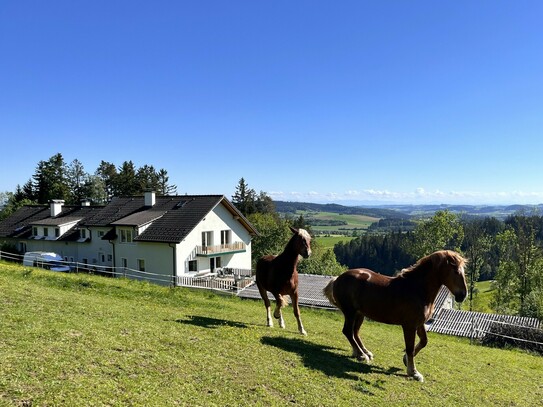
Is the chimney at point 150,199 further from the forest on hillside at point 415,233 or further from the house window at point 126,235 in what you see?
the forest on hillside at point 415,233

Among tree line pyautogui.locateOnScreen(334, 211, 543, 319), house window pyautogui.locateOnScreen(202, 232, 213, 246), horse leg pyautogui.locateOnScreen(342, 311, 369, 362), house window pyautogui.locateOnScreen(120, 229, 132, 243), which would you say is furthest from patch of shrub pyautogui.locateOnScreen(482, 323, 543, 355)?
house window pyautogui.locateOnScreen(120, 229, 132, 243)

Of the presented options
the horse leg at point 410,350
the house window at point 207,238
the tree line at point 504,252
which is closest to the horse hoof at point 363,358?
the horse leg at point 410,350

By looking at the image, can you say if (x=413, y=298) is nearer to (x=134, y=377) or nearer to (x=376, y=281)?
(x=376, y=281)

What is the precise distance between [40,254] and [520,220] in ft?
174

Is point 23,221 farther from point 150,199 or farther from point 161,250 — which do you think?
point 161,250

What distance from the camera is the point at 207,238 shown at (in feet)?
117

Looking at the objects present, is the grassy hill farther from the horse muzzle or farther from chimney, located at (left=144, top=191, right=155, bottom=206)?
chimney, located at (left=144, top=191, right=155, bottom=206)

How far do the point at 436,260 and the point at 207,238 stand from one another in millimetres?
29401

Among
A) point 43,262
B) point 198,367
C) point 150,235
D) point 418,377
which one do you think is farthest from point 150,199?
point 418,377

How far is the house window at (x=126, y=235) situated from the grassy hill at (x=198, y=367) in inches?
995

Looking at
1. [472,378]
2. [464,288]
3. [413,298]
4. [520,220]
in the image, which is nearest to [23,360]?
[413,298]

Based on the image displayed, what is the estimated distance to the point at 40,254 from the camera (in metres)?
35.4

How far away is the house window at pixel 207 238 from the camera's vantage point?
35.1m

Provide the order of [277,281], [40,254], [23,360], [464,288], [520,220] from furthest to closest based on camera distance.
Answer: [520,220] → [40,254] → [277,281] → [464,288] → [23,360]
